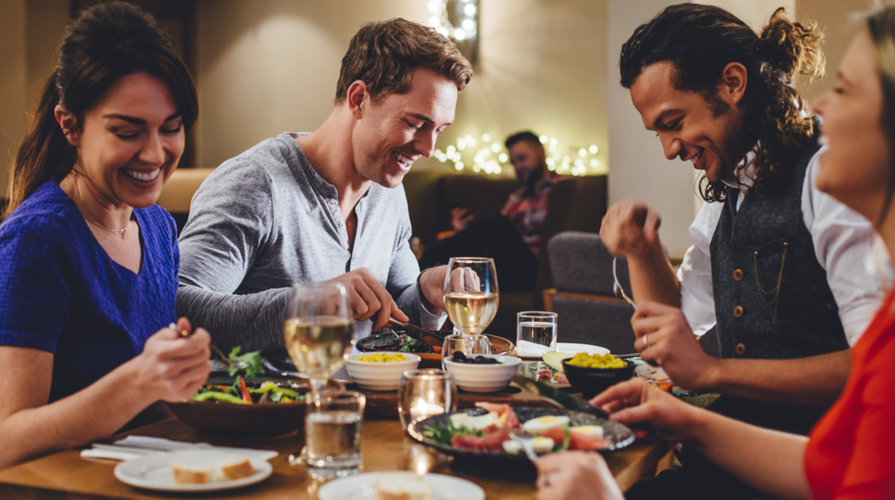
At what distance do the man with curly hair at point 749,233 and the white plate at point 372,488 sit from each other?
62cm

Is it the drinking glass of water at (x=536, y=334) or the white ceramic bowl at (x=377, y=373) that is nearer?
the white ceramic bowl at (x=377, y=373)

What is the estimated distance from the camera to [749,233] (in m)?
1.55

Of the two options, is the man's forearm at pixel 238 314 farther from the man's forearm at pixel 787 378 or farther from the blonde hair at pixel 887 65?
the blonde hair at pixel 887 65

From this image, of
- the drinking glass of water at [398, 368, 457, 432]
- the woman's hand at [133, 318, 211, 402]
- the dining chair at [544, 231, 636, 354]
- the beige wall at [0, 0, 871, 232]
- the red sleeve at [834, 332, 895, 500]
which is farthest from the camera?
the beige wall at [0, 0, 871, 232]

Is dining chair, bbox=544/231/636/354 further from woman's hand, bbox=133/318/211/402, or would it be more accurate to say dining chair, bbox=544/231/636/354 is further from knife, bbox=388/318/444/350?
woman's hand, bbox=133/318/211/402

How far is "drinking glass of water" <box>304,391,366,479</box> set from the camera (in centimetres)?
87

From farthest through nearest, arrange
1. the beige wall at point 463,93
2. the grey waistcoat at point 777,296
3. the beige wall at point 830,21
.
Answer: the beige wall at point 463,93, the beige wall at point 830,21, the grey waistcoat at point 777,296

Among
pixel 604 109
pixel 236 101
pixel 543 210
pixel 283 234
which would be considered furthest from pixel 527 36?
pixel 283 234

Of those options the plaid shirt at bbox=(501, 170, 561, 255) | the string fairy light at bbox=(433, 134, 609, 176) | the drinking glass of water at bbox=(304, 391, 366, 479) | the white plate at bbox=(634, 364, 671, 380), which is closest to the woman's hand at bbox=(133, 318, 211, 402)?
the drinking glass of water at bbox=(304, 391, 366, 479)

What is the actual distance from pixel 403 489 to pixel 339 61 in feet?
21.3

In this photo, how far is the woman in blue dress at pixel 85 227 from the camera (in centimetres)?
103

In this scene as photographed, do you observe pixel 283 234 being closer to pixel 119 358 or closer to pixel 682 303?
pixel 119 358

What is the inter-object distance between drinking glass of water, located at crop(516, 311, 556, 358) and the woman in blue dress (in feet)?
2.73

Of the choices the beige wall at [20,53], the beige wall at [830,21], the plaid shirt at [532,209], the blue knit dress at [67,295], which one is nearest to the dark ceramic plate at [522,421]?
the blue knit dress at [67,295]
